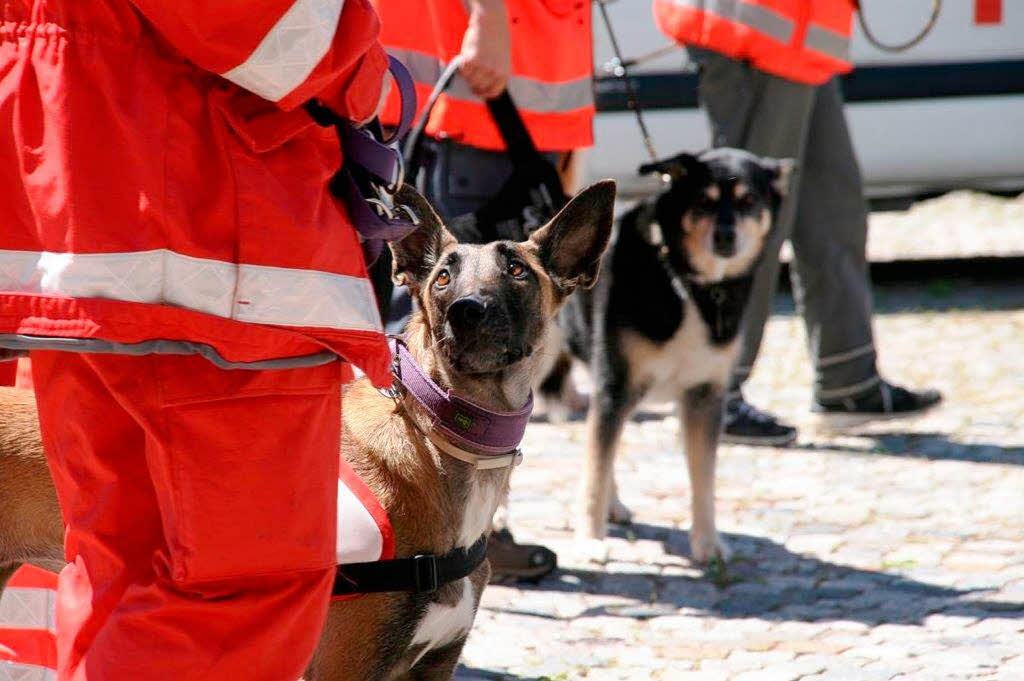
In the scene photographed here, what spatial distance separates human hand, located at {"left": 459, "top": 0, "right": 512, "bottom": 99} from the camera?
11.2 ft

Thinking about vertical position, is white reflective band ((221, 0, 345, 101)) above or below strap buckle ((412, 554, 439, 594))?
above

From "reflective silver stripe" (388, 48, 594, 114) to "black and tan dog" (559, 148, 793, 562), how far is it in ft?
2.04

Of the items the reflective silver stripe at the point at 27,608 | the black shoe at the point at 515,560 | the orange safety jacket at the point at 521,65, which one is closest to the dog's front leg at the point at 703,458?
the black shoe at the point at 515,560

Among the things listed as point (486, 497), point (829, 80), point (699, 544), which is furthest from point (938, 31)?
point (486, 497)

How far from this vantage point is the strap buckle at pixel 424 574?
246 cm

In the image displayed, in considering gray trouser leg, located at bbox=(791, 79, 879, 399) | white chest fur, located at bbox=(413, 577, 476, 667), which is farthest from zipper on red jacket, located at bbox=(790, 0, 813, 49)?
white chest fur, located at bbox=(413, 577, 476, 667)

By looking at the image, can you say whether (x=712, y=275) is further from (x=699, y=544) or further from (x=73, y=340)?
(x=73, y=340)

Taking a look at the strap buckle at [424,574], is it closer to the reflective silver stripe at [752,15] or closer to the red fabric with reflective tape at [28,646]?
A: the red fabric with reflective tape at [28,646]

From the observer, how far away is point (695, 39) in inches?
203

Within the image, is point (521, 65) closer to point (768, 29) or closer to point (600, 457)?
point (600, 457)

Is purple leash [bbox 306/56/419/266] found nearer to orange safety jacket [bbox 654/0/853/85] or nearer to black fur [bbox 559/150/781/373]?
black fur [bbox 559/150/781/373]

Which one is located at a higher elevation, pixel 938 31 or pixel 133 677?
pixel 133 677

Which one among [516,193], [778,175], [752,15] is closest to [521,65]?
[516,193]

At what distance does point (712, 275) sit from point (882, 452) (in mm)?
1584
